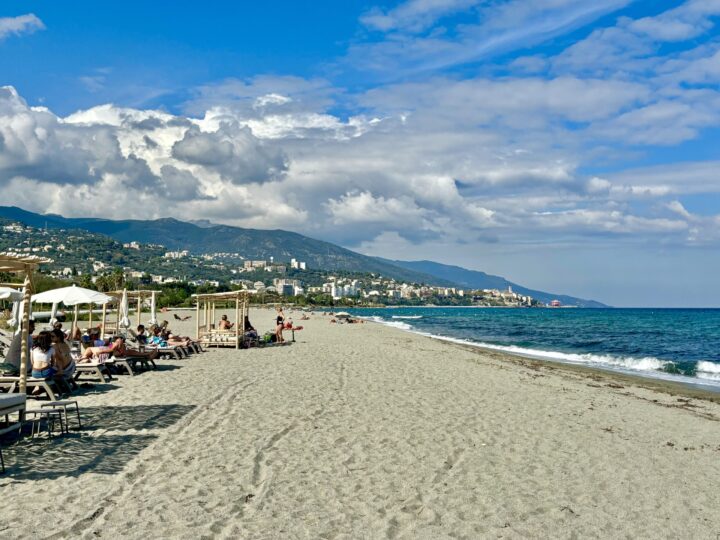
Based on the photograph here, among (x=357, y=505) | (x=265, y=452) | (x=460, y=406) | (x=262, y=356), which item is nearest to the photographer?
(x=357, y=505)

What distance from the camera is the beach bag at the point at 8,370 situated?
960 centimetres

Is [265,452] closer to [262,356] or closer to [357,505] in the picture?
[357,505]

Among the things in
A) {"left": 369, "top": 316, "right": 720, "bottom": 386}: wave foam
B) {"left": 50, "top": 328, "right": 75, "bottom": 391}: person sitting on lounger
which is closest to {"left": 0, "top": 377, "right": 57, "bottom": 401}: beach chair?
{"left": 50, "top": 328, "right": 75, "bottom": 391}: person sitting on lounger

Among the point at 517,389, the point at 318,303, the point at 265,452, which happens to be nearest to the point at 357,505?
the point at 265,452

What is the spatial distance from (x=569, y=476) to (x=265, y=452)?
340 cm

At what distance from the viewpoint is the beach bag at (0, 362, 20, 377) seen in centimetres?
960

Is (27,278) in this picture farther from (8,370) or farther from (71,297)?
(71,297)

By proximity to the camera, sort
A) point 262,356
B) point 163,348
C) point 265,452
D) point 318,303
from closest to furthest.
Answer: point 265,452 < point 163,348 < point 262,356 < point 318,303

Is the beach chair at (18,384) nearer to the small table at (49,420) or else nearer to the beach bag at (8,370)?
the beach bag at (8,370)

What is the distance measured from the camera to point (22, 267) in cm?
770

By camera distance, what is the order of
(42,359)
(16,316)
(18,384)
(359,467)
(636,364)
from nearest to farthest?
1. (359,467)
2. (18,384)
3. (42,359)
4. (16,316)
5. (636,364)

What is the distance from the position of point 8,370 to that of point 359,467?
20.7 feet

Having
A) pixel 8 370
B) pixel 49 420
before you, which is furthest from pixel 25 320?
pixel 8 370

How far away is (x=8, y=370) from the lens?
968cm
